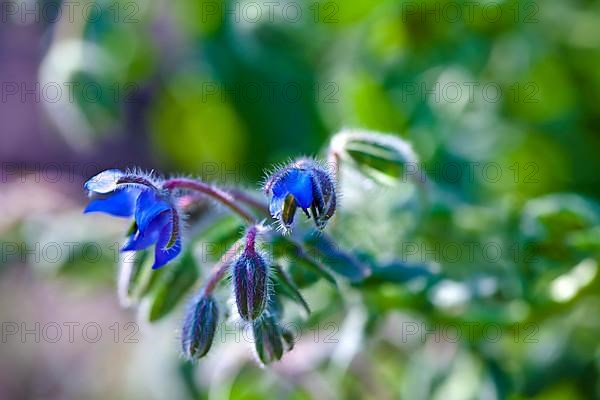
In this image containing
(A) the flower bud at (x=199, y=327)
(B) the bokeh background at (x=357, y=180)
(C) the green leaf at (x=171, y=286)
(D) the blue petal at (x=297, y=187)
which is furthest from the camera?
(B) the bokeh background at (x=357, y=180)

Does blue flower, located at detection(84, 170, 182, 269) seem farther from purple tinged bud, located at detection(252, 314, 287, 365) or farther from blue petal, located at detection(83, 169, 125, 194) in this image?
purple tinged bud, located at detection(252, 314, 287, 365)

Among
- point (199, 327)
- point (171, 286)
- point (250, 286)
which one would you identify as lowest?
point (171, 286)

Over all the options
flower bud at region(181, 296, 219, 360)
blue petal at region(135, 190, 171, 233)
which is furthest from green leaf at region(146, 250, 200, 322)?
blue petal at region(135, 190, 171, 233)

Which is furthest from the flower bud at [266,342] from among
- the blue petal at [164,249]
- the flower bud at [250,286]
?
the blue petal at [164,249]

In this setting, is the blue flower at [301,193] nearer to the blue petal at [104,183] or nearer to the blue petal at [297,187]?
the blue petal at [297,187]

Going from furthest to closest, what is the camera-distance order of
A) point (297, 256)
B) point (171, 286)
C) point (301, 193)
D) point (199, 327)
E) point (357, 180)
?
point (357, 180), point (171, 286), point (297, 256), point (199, 327), point (301, 193)

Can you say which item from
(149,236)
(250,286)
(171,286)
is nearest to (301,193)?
(250,286)

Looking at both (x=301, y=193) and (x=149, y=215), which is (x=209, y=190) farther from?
(x=301, y=193)
